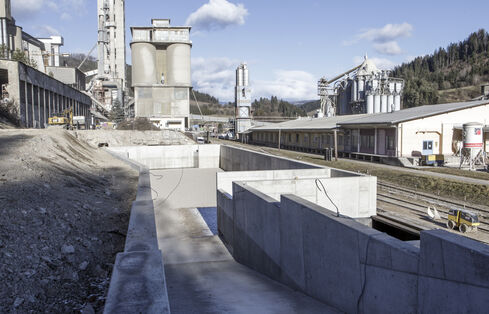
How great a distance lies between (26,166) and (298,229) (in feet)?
27.1

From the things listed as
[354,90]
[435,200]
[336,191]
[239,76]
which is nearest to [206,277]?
[336,191]

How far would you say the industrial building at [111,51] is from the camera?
96.9 metres

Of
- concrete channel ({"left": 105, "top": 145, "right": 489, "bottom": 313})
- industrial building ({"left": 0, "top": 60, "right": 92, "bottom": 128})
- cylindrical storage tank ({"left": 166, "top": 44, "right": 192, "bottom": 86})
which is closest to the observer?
concrete channel ({"left": 105, "top": 145, "right": 489, "bottom": 313})

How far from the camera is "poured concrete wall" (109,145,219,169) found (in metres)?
47.8

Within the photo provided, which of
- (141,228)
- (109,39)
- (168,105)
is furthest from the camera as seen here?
(109,39)

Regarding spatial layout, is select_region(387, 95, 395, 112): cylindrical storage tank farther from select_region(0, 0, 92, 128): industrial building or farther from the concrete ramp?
select_region(0, 0, 92, 128): industrial building

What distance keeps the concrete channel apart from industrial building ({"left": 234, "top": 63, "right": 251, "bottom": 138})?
65159 mm

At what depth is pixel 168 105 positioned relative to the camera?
7350 centimetres

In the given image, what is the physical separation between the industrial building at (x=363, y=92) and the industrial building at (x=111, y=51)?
48992mm

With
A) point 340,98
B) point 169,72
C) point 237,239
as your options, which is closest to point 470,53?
point 340,98

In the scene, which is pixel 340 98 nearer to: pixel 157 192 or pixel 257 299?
pixel 157 192

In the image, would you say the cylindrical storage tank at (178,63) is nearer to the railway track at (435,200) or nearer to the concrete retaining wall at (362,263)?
the railway track at (435,200)

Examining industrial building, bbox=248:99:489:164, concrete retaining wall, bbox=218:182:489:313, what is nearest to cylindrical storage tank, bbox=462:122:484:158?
industrial building, bbox=248:99:489:164

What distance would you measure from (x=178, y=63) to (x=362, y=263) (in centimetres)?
6961
